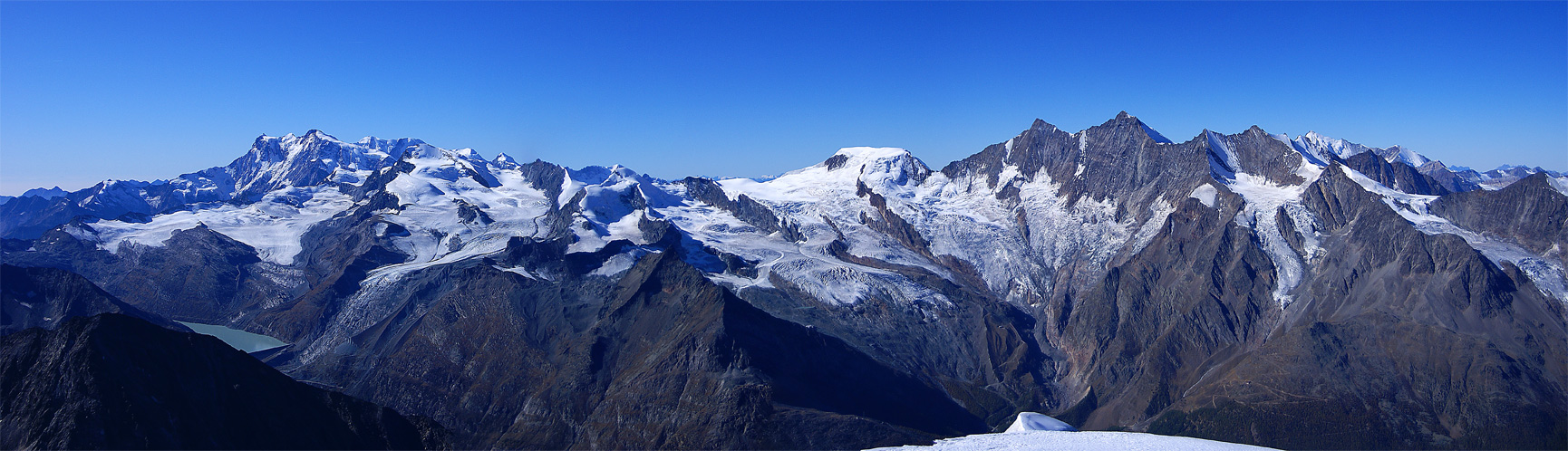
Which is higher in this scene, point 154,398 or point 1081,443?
point 1081,443

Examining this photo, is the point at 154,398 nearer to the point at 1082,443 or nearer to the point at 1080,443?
the point at 1080,443

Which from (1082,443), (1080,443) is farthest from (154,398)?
(1082,443)

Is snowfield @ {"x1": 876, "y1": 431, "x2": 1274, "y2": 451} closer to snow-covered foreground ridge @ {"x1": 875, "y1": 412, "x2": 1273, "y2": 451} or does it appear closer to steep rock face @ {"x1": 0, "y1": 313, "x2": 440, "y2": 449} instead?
snow-covered foreground ridge @ {"x1": 875, "y1": 412, "x2": 1273, "y2": 451}

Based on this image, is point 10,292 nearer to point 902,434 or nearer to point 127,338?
point 127,338

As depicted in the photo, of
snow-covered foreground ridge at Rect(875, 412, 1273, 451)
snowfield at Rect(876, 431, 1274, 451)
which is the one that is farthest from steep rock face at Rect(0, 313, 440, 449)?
snowfield at Rect(876, 431, 1274, 451)

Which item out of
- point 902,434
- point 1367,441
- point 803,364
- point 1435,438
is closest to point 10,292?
point 803,364
